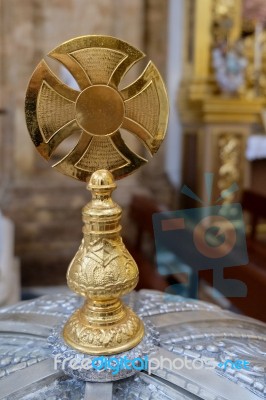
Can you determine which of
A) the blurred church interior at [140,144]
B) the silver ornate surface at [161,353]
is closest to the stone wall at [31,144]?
the blurred church interior at [140,144]

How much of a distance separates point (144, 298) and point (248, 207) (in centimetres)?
278

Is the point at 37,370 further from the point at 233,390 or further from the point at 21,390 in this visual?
the point at 233,390

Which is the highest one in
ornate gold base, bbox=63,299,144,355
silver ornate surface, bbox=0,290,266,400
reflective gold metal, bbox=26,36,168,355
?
reflective gold metal, bbox=26,36,168,355

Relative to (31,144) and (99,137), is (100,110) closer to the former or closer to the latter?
(99,137)

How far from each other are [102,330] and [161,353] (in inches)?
5.2

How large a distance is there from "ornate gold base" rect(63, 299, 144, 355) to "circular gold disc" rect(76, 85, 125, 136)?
320 millimetres

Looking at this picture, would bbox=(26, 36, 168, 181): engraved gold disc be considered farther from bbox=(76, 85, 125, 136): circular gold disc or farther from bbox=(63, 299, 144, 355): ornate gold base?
bbox=(63, 299, 144, 355): ornate gold base

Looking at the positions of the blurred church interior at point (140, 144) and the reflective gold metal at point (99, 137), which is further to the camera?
the blurred church interior at point (140, 144)

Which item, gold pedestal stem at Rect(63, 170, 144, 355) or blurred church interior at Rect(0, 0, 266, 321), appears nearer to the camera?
gold pedestal stem at Rect(63, 170, 144, 355)

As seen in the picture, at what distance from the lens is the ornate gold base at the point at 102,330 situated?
84 centimetres

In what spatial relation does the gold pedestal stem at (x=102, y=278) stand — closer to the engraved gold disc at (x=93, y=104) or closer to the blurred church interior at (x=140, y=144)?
the engraved gold disc at (x=93, y=104)

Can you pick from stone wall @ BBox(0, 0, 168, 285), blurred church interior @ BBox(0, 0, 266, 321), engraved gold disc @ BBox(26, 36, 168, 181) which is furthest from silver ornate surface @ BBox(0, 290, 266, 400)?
stone wall @ BBox(0, 0, 168, 285)

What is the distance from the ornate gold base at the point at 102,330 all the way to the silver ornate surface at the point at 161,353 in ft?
0.18

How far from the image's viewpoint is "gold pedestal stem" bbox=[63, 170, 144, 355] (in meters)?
0.81
